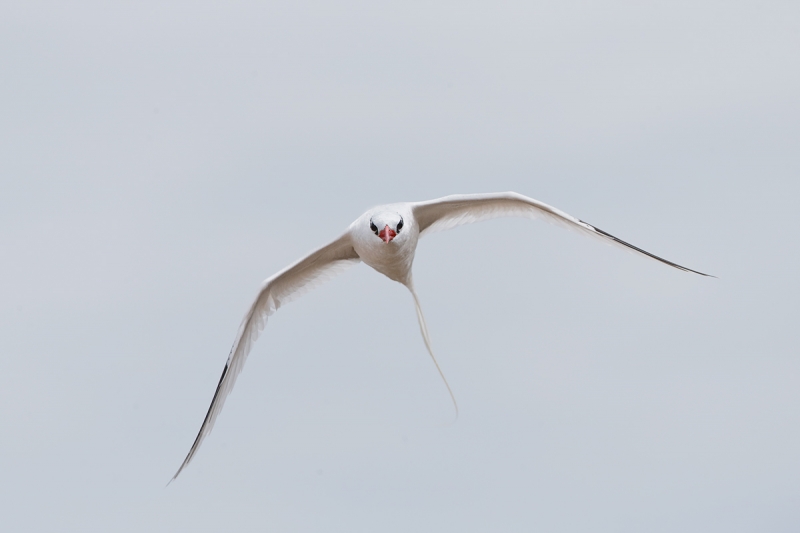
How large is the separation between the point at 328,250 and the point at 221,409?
3.06 meters

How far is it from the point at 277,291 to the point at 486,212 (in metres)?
3.66

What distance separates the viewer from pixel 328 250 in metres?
16.6

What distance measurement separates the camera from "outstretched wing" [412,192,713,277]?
1538cm

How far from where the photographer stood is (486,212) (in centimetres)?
1623

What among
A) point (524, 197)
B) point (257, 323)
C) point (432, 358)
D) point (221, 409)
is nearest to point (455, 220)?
point (524, 197)

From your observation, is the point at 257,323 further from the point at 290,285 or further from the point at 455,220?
the point at 455,220

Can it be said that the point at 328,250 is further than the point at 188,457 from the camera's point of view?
Yes

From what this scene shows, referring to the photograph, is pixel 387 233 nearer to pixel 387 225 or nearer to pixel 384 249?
pixel 387 225

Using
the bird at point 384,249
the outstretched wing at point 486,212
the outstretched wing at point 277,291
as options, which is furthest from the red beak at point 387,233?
the outstretched wing at point 277,291

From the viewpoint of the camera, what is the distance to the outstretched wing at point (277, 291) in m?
15.9

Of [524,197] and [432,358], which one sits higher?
[524,197]

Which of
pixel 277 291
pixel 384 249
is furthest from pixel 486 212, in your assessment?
pixel 277 291

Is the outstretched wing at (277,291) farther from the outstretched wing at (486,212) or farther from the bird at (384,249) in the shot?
the outstretched wing at (486,212)

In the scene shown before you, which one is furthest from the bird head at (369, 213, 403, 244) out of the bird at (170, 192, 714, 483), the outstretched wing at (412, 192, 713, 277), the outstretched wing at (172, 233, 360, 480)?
the outstretched wing at (172, 233, 360, 480)
